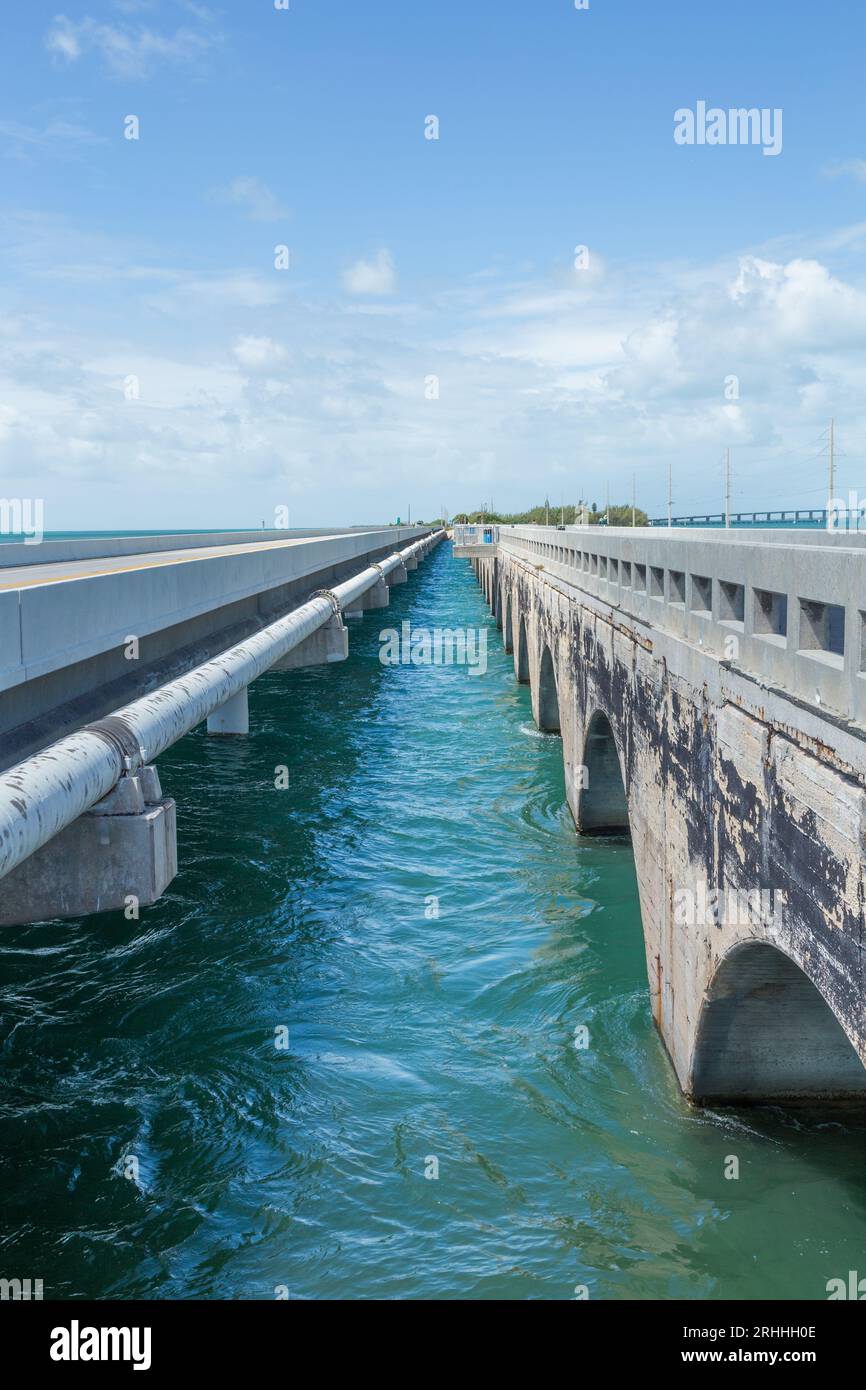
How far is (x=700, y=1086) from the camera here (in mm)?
9562

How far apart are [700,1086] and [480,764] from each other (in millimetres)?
15177

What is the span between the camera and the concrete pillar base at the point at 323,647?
3725 cm

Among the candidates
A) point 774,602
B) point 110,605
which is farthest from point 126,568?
point 774,602

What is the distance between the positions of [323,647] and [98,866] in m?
27.8

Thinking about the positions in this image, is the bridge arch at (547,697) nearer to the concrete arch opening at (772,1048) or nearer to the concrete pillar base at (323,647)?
the concrete pillar base at (323,647)

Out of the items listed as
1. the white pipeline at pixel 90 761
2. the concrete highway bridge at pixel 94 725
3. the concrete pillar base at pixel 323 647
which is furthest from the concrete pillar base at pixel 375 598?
the white pipeline at pixel 90 761

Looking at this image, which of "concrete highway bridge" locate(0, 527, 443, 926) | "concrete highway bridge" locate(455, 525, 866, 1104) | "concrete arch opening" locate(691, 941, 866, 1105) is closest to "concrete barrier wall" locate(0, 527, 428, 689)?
"concrete highway bridge" locate(0, 527, 443, 926)

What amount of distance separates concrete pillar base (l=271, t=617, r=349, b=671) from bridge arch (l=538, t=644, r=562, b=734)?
11.1 m

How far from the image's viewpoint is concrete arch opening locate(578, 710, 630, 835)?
17328 mm

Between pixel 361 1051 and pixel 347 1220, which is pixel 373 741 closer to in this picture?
pixel 361 1051

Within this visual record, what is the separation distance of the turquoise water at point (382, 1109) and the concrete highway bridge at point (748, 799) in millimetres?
800

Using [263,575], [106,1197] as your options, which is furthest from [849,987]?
[263,575]

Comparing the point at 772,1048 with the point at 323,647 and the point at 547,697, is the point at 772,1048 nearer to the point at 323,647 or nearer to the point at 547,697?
the point at 547,697
